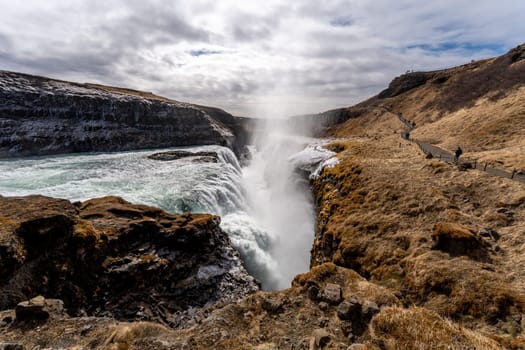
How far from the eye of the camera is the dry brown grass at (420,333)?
494 centimetres

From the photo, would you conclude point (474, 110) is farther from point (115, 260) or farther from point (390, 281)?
point (115, 260)

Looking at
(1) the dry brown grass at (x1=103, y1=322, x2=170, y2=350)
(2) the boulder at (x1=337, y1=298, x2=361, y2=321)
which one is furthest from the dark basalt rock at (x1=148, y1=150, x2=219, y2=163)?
(2) the boulder at (x1=337, y1=298, x2=361, y2=321)

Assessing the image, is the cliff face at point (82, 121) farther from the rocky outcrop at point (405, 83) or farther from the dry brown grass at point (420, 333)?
the rocky outcrop at point (405, 83)

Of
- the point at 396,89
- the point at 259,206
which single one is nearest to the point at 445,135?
the point at 259,206

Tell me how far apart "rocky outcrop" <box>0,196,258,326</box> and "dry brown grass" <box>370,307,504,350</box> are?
977 centimetres

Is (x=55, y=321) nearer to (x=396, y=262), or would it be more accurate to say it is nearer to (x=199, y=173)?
(x=396, y=262)

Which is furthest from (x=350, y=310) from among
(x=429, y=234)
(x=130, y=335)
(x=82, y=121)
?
(x=82, y=121)

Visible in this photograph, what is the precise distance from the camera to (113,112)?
63875 mm

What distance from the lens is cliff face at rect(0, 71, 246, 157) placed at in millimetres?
51562

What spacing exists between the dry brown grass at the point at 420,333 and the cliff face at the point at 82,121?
67682 millimetres

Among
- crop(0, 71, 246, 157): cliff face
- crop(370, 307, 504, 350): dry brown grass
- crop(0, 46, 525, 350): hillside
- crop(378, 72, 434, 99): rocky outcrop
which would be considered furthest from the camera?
crop(378, 72, 434, 99): rocky outcrop

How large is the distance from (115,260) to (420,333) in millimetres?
13608

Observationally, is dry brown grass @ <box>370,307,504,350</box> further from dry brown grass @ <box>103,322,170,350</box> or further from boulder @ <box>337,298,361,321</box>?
dry brown grass @ <box>103,322,170,350</box>

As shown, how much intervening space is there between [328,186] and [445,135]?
29.0m
